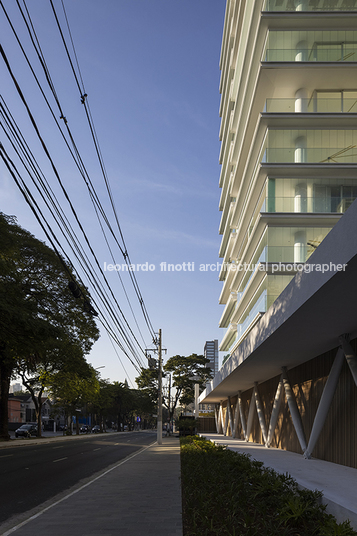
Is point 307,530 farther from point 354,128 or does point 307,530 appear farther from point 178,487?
point 354,128

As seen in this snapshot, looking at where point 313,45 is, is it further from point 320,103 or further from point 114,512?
point 114,512

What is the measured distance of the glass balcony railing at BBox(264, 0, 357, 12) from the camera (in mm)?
36406

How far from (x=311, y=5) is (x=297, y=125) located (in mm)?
8971

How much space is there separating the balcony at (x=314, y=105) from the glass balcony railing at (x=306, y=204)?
7208mm

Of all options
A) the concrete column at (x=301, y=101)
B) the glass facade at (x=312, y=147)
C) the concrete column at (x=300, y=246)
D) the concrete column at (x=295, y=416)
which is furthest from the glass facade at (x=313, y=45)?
the concrete column at (x=295, y=416)

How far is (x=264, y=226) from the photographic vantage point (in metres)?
36.4

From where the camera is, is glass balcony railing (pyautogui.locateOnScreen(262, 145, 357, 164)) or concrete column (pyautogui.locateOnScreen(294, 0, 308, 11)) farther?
concrete column (pyautogui.locateOnScreen(294, 0, 308, 11))

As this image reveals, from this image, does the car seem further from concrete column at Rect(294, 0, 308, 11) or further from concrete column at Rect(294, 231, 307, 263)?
concrete column at Rect(294, 0, 308, 11)

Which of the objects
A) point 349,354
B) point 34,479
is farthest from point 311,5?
point 34,479

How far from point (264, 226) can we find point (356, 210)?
28.7m

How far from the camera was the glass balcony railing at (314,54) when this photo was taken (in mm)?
36281

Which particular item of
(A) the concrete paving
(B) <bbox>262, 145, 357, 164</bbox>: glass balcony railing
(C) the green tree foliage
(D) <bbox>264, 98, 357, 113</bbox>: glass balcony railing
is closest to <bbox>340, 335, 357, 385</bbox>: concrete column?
(A) the concrete paving

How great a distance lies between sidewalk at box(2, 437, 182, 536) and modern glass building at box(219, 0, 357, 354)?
21.2 meters

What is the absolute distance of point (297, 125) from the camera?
1465 inches
